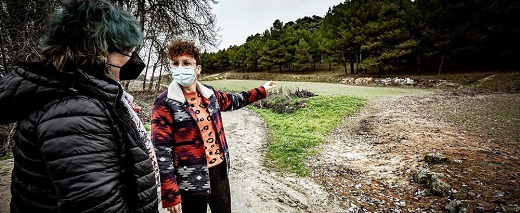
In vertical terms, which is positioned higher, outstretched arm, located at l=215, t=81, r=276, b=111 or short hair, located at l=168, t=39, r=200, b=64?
short hair, located at l=168, t=39, r=200, b=64

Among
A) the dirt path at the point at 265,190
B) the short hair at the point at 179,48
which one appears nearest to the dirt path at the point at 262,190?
the dirt path at the point at 265,190

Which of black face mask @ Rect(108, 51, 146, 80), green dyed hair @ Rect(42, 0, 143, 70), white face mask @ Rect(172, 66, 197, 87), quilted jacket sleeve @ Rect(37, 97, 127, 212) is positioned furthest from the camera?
white face mask @ Rect(172, 66, 197, 87)

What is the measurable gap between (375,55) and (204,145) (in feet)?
110

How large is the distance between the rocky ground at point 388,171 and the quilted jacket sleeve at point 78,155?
3115mm

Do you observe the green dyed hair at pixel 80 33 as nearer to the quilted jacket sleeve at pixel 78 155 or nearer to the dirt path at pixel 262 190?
the quilted jacket sleeve at pixel 78 155

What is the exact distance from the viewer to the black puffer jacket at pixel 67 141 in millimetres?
954

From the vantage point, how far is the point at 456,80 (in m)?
20.9

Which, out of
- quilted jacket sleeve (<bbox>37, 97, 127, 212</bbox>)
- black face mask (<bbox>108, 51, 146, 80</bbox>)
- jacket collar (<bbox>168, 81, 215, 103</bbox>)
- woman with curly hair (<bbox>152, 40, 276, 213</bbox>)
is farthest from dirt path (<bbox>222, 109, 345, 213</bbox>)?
quilted jacket sleeve (<bbox>37, 97, 127, 212</bbox>)

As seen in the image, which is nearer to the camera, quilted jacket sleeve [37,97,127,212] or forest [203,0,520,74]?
quilted jacket sleeve [37,97,127,212]

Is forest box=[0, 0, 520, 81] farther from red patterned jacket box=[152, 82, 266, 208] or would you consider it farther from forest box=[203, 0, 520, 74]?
red patterned jacket box=[152, 82, 266, 208]

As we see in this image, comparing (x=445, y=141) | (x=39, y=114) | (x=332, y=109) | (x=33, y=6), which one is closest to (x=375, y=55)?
(x=332, y=109)

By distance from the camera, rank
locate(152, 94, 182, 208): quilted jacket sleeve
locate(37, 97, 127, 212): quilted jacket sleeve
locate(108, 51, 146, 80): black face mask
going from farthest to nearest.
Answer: locate(152, 94, 182, 208): quilted jacket sleeve
locate(108, 51, 146, 80): black face mask
locate(37, 97, 127, 212): quilted jacket sleeve

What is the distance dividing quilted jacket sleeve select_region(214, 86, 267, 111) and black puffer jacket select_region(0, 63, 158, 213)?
1.64 meters

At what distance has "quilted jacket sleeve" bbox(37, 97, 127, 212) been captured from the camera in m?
0.95
